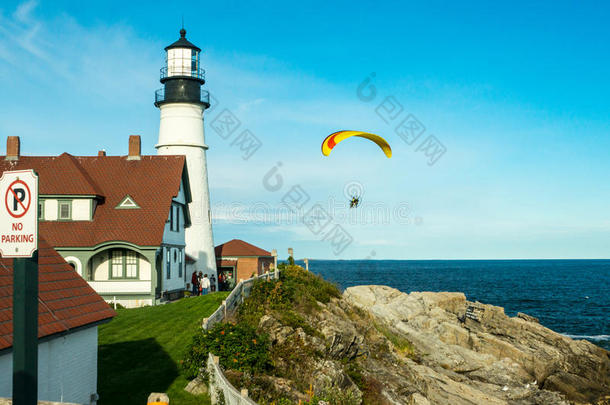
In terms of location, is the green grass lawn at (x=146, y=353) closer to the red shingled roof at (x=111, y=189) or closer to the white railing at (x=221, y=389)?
the white railing at (x=221, y=389)

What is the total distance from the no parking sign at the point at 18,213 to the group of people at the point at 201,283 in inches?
1190

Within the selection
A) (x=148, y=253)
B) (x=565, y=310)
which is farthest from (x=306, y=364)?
(x=565, y=310)

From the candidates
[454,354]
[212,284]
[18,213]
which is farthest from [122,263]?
[18,213]

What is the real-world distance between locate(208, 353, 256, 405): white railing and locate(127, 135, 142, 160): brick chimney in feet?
81.7

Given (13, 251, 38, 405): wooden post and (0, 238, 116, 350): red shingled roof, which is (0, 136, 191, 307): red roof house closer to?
(0, 238, 116, 350): red shingled roof

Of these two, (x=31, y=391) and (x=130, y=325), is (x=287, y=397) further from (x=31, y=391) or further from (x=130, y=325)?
(x=130, y=325)

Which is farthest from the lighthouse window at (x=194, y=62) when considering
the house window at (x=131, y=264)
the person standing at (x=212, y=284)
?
the person standing at (x=212, y=284)

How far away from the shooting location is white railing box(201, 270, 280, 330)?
17414 millimetres

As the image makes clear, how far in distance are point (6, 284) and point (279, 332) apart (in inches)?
417

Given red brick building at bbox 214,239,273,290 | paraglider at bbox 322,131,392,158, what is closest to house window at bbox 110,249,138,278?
red brick building at bbox 214,239,273,290

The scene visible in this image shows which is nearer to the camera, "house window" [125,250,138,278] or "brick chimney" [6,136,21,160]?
"house window" [125,250,138,278]

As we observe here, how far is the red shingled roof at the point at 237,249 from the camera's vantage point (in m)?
44.2

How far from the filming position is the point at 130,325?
78.1 ft

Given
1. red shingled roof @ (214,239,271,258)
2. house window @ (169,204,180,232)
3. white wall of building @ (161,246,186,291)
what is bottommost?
white wall of building @ (161,246,186,291)
